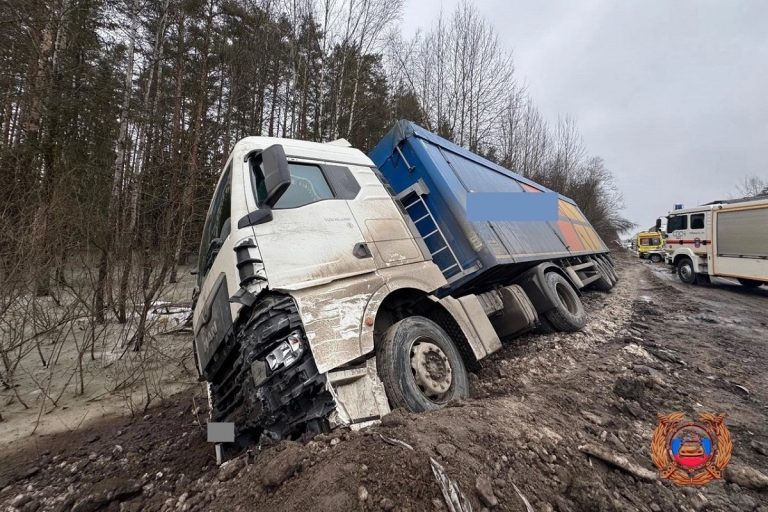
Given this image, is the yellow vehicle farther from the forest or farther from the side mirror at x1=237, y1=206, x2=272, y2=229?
the side mirror at x1=237, y1=206, x2=272, y2=229

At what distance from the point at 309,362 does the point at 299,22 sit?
13.6 metres

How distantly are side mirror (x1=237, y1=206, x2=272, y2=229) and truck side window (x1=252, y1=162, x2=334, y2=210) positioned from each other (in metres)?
0.12

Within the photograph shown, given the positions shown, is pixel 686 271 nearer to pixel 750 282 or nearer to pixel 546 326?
pixel 750 282

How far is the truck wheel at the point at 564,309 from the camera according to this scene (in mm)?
4660

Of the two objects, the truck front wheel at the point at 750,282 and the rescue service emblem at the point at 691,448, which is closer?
the rescue service emblem at the point at 691,448

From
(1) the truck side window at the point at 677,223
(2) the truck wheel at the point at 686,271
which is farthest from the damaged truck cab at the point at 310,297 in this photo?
(1) the truck side window at the point at 677,223

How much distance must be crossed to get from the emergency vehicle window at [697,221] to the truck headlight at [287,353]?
14902 mm

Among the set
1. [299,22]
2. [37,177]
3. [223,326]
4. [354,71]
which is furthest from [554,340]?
[299,22]

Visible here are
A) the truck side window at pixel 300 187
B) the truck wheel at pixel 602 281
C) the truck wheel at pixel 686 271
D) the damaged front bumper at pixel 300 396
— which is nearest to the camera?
the damaged front bumper at pixel 300 396

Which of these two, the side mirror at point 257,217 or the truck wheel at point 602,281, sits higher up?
the side mirror at point 257,217

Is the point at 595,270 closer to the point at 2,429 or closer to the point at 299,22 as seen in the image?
the point at 2,429

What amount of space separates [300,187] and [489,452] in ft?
6.98

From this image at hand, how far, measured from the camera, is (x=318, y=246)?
94.8 inches

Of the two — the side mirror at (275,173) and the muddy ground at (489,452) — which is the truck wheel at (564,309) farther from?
the side mirror at (275,173)
